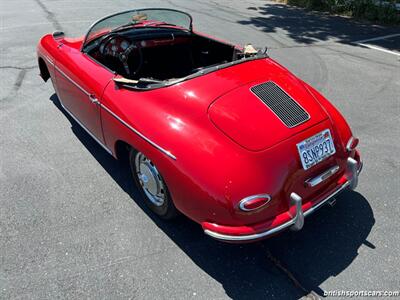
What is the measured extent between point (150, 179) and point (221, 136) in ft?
2.62

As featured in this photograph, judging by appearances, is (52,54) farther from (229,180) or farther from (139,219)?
(229,180)

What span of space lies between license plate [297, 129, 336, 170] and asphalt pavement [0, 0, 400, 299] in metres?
0.71

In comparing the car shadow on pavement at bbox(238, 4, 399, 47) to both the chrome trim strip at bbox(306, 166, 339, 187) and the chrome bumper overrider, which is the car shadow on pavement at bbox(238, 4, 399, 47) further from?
the chrome bumper overrider

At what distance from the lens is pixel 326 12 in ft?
39.9

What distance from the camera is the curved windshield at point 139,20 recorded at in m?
4.00

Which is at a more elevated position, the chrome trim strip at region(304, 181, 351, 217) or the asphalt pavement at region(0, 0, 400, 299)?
the chrome trim strip at region(304, 181, 351, 217)

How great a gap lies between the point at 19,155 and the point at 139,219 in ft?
6.12

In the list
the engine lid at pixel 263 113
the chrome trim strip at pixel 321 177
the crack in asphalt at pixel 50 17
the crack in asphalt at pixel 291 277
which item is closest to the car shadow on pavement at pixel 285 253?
the crack in asphalt at pixel 291 277

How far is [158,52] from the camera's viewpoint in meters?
3.95

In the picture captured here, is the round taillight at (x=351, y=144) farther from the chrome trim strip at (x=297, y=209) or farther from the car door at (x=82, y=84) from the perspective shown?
the car door at (x=82, y=84)

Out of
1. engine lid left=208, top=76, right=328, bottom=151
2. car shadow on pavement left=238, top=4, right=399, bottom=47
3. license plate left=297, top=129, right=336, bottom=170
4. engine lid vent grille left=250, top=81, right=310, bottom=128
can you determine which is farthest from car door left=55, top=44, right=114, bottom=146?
car shadow on pavement left=238, top=4, right=399, bottom=47

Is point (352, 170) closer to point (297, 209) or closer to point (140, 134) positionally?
point (297, 209)

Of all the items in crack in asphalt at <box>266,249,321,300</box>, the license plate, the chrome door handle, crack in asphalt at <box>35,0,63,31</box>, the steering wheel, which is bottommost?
crack in asphalt at <box>266,249,321,300</box>

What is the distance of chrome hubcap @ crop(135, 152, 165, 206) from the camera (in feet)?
9.87
